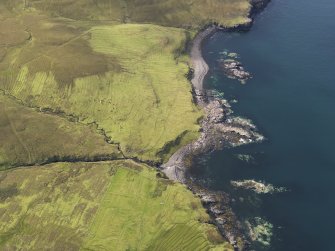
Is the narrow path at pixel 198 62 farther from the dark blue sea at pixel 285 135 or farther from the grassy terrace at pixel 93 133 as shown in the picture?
the grassy terrace at pixel 93 133

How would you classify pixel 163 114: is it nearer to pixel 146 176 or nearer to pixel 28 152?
pixel 146 176

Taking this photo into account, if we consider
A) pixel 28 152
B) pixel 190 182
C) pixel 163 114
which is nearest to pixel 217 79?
pixel 163 114

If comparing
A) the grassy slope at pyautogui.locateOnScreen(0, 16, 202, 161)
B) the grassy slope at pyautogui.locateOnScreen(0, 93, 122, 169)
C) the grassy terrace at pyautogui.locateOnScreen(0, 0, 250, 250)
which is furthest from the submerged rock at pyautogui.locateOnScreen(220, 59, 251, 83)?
the grassy slope at pyautogui.locateOnScreen(0, 93, 122, 169)

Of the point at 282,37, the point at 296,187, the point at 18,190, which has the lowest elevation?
the point at 18,190

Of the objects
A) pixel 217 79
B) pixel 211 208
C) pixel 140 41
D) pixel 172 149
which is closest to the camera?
pixel 211 208

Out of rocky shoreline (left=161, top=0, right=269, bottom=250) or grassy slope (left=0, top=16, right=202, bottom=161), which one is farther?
grassy slope (left=0, top=16, right=202, bottom=161)

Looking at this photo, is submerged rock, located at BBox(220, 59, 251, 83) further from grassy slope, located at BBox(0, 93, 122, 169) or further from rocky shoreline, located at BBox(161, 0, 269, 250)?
grassy slope, located at BBox(0, 93, 122, 169)
